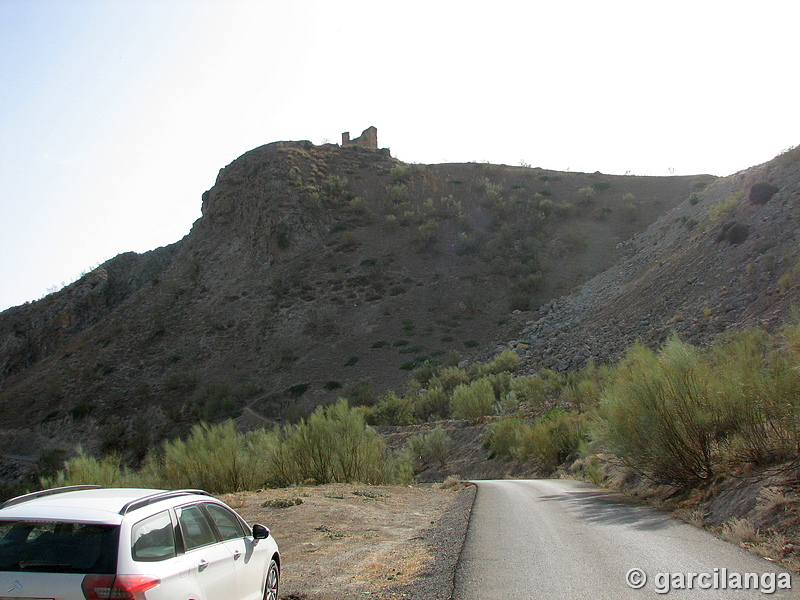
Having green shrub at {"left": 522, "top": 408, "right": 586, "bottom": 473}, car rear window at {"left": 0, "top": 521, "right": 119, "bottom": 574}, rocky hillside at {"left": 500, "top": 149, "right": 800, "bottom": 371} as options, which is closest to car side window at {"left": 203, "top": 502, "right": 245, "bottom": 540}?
car rear window at {"left": 0, "top": 521, "right": 119, "bottom": 574}

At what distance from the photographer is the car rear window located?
375cm

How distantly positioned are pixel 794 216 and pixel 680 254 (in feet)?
28.3

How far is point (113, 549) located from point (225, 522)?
158cm

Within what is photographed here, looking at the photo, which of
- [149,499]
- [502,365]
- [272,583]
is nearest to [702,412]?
[272,583]

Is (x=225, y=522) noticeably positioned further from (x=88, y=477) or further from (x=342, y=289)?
(x=342, y=289)

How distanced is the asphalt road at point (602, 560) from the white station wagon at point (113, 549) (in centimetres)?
232

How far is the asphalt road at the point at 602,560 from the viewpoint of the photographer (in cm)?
531

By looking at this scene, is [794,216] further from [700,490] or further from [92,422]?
[92,422]

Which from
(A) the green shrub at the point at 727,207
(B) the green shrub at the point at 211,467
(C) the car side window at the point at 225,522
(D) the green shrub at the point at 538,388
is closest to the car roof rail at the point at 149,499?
(C) the car side window at the point at 225,522

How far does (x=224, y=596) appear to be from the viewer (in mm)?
4574

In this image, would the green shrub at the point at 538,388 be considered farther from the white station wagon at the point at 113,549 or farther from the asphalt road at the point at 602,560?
the white station wagon at the point at 113,549

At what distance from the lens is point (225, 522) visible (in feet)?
17.4
